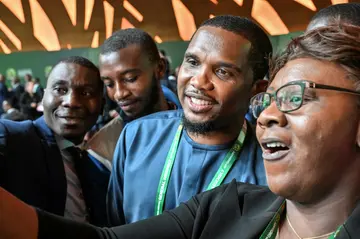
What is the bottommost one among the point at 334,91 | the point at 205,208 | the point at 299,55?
the point at 205,208

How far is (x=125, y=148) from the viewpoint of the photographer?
1964 mm

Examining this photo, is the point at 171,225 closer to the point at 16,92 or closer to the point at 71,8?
the point at 71,8

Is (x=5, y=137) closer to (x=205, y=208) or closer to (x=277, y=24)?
(x=205, y=208)

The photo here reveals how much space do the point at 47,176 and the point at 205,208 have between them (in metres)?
0.83

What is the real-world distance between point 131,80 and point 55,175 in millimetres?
688

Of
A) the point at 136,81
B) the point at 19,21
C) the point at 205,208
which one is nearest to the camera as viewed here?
the point at 205,208

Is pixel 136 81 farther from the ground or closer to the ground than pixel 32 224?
farther from the ground

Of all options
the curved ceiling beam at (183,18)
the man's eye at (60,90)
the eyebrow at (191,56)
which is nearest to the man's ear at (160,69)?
the man's eye at (60,90)

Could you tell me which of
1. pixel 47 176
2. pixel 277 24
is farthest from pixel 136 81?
pixel 277 24

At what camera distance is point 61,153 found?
6.82ft

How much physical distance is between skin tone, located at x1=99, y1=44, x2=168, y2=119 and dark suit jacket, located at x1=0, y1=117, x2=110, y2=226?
0.40 m

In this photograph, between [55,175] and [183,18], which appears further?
[183,18]

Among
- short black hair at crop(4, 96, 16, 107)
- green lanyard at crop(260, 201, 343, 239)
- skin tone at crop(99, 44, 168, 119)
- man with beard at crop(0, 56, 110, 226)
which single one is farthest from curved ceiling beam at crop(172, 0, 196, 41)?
green lanyard at crop(260, 201, 343, 239)

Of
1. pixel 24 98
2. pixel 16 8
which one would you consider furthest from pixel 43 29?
pixel 24 98
